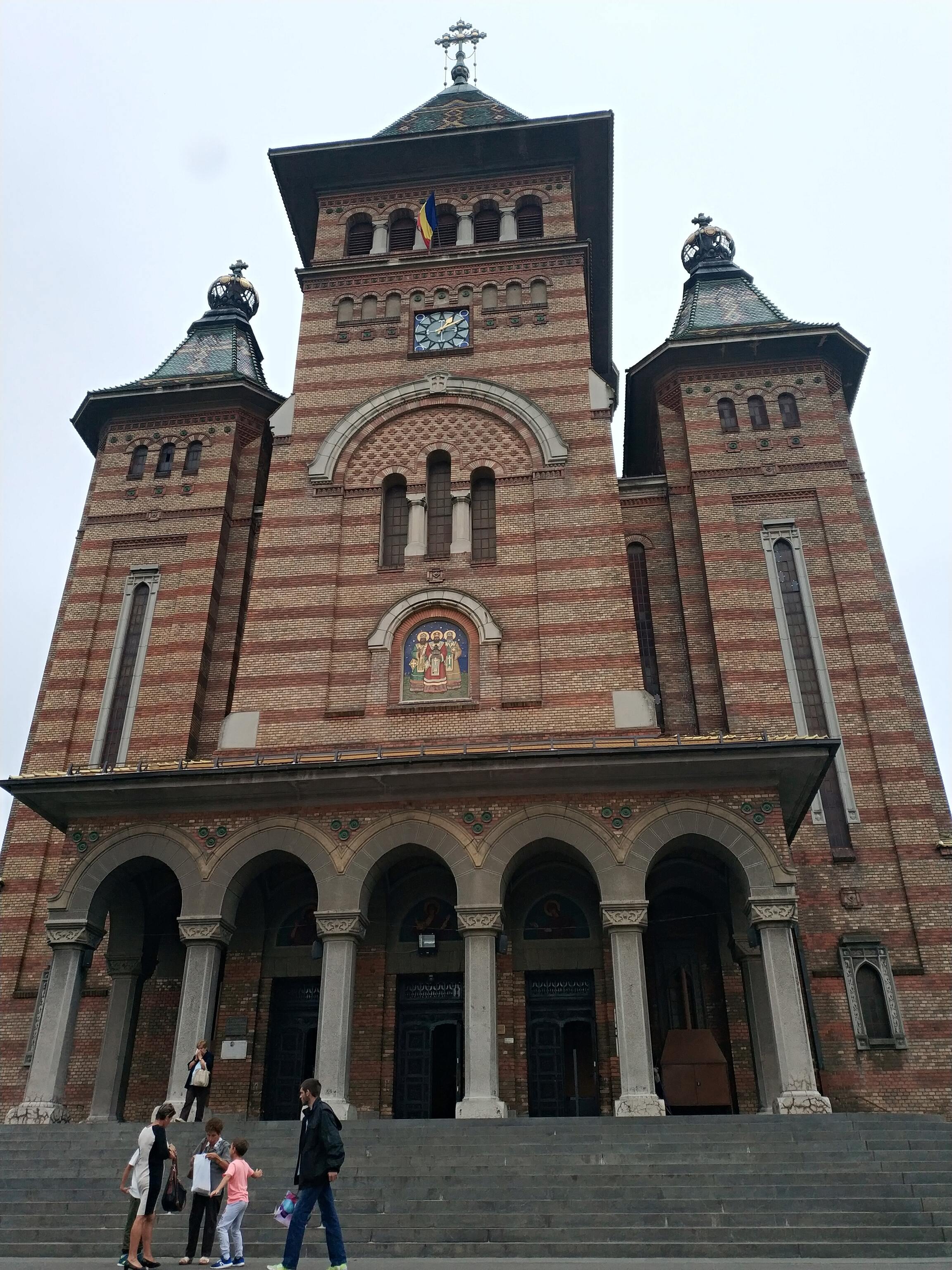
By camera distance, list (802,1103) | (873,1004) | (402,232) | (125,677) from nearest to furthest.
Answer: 1. (802,1103)
2. (873,1004)
3. (125,677)
4. (402,232)

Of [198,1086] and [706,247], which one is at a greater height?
[706,247]

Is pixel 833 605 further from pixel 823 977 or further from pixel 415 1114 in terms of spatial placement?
pixel 415 1114

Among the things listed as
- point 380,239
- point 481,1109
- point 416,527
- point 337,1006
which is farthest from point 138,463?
point 481,1109

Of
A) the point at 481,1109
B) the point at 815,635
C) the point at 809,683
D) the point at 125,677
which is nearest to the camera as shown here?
the point at 481,1109

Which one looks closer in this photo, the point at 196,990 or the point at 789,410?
the point at 196,990

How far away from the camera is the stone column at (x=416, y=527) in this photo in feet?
83.2

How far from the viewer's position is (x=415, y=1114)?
20.1 metres

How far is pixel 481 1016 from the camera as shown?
1784 centimetres

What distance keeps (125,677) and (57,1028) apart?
408 inches

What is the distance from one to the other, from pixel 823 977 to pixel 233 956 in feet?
40.4

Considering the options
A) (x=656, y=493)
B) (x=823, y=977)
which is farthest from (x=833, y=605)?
(x=823, y=977)

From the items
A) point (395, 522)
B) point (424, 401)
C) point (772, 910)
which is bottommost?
point (772, 910)

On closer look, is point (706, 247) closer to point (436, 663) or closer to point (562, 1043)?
point (436, 663)

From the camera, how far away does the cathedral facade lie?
19.3 m
